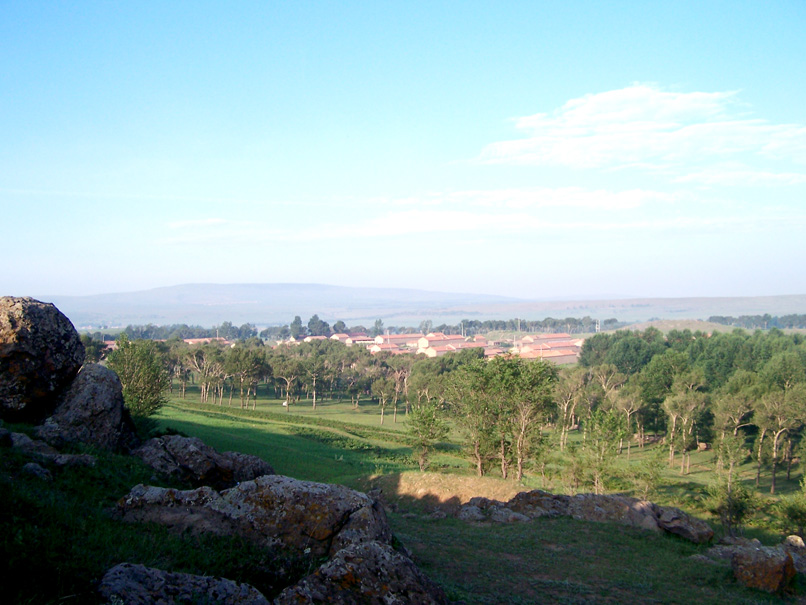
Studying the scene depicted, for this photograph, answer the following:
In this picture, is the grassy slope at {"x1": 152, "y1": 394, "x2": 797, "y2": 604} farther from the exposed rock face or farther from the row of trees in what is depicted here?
the row of trees

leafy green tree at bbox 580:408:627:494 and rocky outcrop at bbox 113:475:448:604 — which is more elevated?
rocky outcrop at bbox 113:475:448:604

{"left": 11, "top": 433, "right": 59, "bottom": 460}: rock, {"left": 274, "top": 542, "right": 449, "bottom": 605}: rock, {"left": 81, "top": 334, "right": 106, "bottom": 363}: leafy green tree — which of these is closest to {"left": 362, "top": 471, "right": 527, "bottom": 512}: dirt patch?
{"left": 11, "top": 433, "right": 59, "bottom": 460}: rock

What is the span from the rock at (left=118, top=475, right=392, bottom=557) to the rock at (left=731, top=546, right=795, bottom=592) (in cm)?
1166

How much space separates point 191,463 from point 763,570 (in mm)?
17201

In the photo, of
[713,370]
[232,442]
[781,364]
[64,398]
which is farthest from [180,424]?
[713,370]

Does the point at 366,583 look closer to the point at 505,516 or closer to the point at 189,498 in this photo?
Answer: the point at 189,498

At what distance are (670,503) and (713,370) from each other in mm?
73705

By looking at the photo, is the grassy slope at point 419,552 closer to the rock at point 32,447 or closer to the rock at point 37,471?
the rock at point 37,471

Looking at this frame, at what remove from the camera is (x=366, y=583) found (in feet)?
24.7

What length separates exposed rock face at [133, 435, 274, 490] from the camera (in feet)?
50.9

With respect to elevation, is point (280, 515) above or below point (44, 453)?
below

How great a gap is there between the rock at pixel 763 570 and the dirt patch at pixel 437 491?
1332cm

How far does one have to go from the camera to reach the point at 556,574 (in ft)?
48.9

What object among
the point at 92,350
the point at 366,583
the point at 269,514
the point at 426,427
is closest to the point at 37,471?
the point at 269,514
